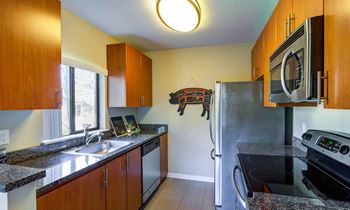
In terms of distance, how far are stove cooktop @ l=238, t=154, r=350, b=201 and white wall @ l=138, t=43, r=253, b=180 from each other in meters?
1.79

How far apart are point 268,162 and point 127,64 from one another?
2082 millimetres

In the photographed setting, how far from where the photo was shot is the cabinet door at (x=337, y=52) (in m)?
0.69

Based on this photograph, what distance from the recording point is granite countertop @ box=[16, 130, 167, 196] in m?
1.18

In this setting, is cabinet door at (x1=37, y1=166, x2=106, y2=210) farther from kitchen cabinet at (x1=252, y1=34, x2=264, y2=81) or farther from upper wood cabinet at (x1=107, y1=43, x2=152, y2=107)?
kitchen cabinet at (x1=252, y1=34, x2=264, y2=81)

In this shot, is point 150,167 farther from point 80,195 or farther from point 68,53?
point 68,53

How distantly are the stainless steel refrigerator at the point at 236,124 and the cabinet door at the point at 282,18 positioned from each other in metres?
0.67

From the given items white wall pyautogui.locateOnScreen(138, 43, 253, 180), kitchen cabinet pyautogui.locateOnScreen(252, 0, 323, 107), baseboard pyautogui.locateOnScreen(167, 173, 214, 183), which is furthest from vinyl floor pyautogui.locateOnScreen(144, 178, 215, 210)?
kitchen cabinet pyautogui.locateOnScreen(252, 0, 323, 107)

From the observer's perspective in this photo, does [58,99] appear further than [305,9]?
Yes

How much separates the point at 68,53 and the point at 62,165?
3.92 ft

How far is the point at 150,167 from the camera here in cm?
265

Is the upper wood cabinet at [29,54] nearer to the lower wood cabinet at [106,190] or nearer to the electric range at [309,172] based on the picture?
the lower wood cabinet at [106,190]

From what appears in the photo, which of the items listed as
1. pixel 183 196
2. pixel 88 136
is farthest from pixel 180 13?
pixel 183 196

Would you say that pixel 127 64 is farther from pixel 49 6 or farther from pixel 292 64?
pixel 292 64

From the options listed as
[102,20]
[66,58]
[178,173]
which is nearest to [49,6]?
[66,58]
